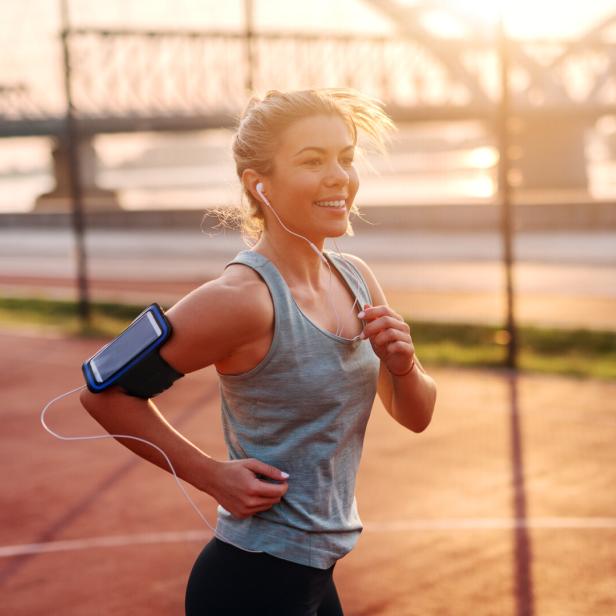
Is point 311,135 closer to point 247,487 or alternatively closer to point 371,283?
point 371,283

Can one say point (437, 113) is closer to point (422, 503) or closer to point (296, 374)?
point (422, 503)

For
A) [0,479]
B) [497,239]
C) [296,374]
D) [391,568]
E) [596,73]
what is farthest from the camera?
[596,73]

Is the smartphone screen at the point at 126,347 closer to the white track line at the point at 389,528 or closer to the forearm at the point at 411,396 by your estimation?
the forearm at the point at 411,396

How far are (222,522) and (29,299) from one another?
1551 centimetres

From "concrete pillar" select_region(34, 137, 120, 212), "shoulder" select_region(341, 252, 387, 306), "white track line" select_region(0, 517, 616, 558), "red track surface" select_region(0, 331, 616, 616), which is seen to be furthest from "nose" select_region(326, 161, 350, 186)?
"concrete pillar" select_region(34, 137, 120, 212)

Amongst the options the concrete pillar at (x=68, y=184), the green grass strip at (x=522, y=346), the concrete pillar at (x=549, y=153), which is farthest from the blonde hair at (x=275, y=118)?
the concrete pillar at (x=549, y=153)

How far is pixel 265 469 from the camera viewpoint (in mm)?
2289

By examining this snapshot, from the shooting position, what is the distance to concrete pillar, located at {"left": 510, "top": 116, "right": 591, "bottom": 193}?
56941mm

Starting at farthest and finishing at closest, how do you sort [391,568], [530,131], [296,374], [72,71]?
1. [530,131]
2. [72,71]
3. [391,568]
4. [296,374]

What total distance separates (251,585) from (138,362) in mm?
494

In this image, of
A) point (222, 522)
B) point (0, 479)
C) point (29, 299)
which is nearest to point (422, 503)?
point (0, 479)

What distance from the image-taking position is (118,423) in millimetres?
2348

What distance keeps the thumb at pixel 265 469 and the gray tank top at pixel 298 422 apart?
0.13 feet

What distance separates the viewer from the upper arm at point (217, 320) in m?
2.24
